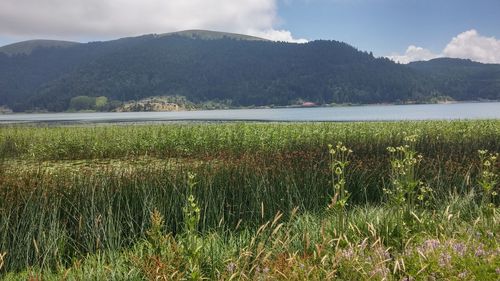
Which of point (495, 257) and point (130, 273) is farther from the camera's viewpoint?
point (130, 273)

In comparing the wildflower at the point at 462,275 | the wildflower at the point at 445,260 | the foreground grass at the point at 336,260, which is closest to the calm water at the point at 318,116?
the foreground grass at the point at 336,260

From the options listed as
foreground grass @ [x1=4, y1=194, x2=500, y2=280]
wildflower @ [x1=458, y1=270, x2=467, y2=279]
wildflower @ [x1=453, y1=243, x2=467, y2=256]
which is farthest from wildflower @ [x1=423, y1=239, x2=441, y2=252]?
wildflower @ [x1=458, y1=270, x2=467, y2=279]

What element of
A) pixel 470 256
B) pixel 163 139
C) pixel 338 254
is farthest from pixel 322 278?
pixel 163 139

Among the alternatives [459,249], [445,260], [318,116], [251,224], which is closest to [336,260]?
[445,260]

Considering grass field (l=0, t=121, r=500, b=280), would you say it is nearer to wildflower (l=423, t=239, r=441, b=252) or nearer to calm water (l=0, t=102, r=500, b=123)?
wildflower (l=423, t=239, r=441, b=252)

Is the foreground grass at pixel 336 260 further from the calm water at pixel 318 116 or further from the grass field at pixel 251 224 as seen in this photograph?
the calm water at pixel 318 116

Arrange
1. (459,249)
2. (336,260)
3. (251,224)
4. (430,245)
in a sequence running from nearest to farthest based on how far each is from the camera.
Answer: (336,260), (459,249), (430,245), (251,224)

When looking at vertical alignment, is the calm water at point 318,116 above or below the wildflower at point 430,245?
below

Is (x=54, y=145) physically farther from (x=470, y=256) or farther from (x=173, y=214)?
(x=470, y=256)

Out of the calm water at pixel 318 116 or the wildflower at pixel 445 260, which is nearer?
the wildflower at pixel 445 260

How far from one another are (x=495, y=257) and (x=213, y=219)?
5281 millimetres

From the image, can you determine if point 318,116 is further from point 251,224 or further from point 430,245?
point 430,245

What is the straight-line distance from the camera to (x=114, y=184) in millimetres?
9750

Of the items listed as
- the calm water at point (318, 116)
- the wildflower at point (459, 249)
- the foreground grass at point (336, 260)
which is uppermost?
the wildflower at point (459, 249)
